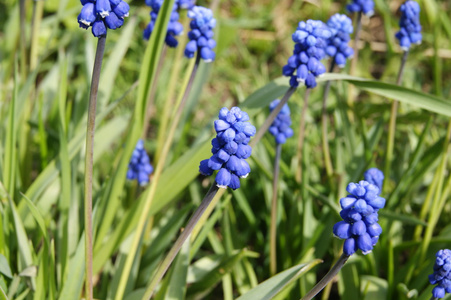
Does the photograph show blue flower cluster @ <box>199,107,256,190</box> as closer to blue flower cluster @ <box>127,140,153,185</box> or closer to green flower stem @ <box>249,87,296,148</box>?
green flower stem @ <box>249,87,296,148</box>

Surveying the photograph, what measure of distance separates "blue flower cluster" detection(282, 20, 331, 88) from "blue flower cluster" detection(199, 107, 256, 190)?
827 millimetres

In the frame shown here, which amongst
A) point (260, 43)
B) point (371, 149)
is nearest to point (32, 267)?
point (371, 149)

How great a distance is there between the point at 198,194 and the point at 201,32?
1.89m

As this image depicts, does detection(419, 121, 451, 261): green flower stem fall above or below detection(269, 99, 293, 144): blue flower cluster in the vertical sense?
below

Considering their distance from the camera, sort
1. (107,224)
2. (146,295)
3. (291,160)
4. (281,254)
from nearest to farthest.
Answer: (146,295)
(107,224)
(281,254)
(291,160)

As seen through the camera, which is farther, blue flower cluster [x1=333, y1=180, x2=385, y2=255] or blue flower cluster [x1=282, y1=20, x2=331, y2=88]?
blue flower cluster [x1=282, y1=20, x2=331, y2=88]

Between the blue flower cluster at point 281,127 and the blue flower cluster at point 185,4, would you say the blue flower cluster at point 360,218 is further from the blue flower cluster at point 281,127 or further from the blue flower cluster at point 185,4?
the blue flower cluster at point 185,4

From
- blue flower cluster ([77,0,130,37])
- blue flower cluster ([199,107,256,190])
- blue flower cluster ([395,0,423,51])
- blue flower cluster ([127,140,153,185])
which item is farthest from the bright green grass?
blue flower cluster ([77,0,130,37])

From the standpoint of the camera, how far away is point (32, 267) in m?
3.47

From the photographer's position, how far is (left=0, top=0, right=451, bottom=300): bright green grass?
3607 millimetres

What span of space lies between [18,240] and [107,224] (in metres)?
0.59

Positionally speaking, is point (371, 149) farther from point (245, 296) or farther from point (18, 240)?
point (18, 240)

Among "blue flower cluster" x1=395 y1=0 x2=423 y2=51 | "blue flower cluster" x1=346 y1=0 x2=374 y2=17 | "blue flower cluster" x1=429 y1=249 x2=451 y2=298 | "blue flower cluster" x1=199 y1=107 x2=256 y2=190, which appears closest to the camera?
"blue flower cluster" x1=199 y1=107 x2=256 y2=190

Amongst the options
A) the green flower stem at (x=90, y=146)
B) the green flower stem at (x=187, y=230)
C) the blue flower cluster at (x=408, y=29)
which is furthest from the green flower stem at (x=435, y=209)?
the green flower stem at (x=90, y=146)
